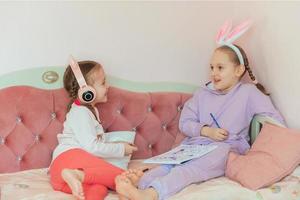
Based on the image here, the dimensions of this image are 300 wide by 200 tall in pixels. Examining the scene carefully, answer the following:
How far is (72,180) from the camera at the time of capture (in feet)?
5.31

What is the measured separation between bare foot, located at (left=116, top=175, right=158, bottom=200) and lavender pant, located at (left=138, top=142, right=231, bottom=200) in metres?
0.03

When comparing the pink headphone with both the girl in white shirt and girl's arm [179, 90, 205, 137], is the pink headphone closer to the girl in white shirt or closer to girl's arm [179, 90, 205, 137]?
the girl in white shirt

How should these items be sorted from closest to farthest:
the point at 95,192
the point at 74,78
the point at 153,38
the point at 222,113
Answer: the point at 95,192, the point at 74,78, the point at 222,113, the point at 153,38

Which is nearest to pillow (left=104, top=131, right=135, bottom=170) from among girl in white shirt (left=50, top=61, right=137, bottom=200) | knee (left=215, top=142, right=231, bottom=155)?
girl in white shirt (left=50, top=61, right=137, bottom=200)

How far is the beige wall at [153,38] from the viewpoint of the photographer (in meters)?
1.95

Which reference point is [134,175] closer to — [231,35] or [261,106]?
[261,106]

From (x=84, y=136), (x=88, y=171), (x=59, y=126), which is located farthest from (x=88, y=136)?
(x=59, y=126)

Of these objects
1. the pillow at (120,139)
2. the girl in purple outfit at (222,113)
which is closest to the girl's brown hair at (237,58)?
the girl in purple outfit at (222,113)

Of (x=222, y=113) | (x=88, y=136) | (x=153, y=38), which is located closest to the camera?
(x=88, y=136)

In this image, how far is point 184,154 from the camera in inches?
73.0

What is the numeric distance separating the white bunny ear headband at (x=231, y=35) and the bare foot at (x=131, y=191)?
2.59 feet

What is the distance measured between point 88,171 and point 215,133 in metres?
0.58

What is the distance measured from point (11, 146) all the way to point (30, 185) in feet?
0.79

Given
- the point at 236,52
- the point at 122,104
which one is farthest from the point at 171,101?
the point at 236,52
